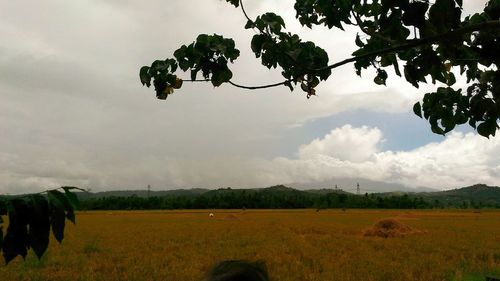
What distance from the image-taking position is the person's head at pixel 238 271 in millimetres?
1348

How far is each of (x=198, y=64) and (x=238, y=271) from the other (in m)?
1.54

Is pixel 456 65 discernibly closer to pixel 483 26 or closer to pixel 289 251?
pixel 483 26

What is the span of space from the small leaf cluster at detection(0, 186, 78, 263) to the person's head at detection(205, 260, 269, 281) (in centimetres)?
52

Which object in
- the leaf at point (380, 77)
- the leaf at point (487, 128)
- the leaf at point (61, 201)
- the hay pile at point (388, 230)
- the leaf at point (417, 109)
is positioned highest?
the leaf at point (380, 77)

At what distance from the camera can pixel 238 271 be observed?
136cm

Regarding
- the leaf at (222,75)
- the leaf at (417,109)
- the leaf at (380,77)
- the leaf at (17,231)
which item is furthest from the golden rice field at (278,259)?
the leaf at (17,231)

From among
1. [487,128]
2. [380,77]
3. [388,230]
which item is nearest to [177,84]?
[380,77]

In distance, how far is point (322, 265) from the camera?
1138 cm

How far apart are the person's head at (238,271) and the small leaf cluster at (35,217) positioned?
1.71 feet

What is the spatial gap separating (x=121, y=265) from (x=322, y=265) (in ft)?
16.0

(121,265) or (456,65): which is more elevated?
(456,65)

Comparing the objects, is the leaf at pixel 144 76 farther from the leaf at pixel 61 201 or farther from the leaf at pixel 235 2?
the leaf at pixel 61 201

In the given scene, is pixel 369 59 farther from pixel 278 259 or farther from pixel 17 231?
pixel 278 259

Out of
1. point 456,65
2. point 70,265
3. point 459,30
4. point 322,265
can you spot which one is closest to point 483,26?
point 459,30
